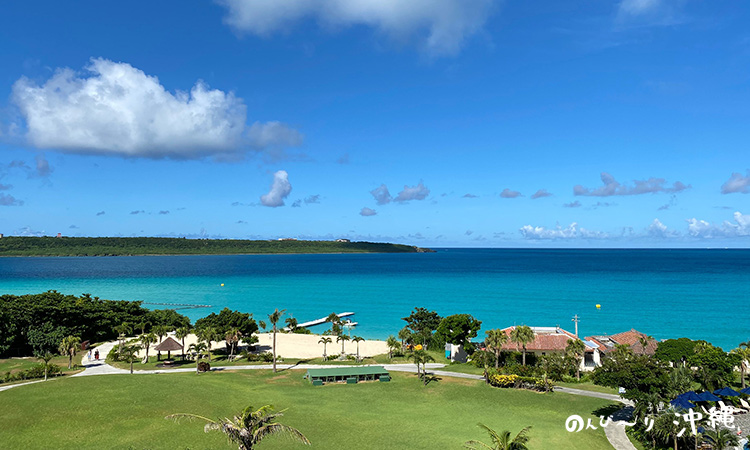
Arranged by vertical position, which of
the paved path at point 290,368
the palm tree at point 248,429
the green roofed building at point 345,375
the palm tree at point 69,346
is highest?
the palm tree at point 248,429

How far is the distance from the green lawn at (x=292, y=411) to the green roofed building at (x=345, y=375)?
4.08ft

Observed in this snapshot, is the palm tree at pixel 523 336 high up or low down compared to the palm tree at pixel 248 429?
down

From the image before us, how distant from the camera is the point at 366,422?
31.4 meters

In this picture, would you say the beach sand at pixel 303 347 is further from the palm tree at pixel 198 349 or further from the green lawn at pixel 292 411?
the green lawn at pixel 292 411

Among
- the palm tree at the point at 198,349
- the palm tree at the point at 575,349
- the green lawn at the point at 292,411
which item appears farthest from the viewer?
the palm tree at the point at 198,349

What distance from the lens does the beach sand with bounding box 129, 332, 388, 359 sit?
198ft

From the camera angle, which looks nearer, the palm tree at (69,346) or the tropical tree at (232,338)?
the palm tree at (69,346)

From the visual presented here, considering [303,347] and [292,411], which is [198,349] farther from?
[292,411]

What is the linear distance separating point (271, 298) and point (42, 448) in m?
90.2

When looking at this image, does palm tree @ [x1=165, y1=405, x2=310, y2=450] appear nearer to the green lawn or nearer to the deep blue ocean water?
the green lawn

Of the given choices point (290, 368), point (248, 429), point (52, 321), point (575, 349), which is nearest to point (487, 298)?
point (575, 349)

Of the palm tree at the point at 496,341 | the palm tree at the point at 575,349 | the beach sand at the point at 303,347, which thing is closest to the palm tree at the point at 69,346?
the beach sand at the point at 303,347

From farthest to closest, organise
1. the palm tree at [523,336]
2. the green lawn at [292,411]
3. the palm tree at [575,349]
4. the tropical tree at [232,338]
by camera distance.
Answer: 1. the tropical tree at [232,338]
2. the palm tree at [575,349]
3. the palm tree at [523,336]
4. the green lawn at [292,411]

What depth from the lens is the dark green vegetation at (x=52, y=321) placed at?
55594mm
